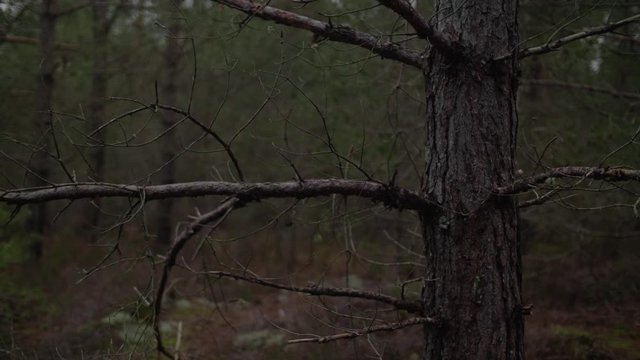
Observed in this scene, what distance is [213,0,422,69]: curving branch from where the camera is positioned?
9.13ft

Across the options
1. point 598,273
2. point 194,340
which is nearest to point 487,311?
point 194,340

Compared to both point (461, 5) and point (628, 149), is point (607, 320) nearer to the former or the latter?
point (628, 149)

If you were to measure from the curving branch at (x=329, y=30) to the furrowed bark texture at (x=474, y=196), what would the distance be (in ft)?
0.70

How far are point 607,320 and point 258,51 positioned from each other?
25.4 ft

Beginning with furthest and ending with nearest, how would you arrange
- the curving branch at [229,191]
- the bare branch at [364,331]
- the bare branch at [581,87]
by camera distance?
the bare branch at [581,87] < the curving branch at [229,191] < the bare branch at [364,331]

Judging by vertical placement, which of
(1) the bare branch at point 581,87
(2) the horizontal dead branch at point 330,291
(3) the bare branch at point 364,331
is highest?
(1) the bare branch at point 581,87

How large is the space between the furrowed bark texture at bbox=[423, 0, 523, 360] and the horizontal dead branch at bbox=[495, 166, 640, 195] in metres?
0.21

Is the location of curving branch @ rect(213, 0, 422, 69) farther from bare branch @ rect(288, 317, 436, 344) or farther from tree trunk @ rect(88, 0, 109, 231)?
tree trunk @ rect(88, 0, 109, 231)

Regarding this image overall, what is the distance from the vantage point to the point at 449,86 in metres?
3.04

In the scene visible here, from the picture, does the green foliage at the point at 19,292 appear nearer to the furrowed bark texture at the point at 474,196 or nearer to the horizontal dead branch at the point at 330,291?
the horizontal dead branch at the point at 330,291

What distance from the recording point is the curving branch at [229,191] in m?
2.77

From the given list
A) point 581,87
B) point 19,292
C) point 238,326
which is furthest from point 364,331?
point 19,292

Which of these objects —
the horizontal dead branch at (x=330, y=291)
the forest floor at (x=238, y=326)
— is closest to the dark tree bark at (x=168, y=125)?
the forest floor at (x=238, y=326)

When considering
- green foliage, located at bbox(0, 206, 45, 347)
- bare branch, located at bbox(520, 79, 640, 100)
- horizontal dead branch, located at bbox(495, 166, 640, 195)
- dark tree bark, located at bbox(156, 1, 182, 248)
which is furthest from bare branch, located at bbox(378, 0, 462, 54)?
dark tree bark, located at bbox(156, 1, 182, 248)
